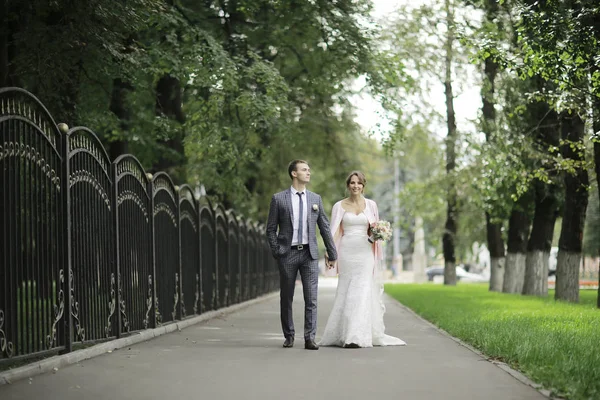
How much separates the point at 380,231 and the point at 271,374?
3.64m

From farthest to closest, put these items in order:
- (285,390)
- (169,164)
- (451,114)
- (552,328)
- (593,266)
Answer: (593,266) → (451,114) → (169,164) → (552,328) → (285,390)

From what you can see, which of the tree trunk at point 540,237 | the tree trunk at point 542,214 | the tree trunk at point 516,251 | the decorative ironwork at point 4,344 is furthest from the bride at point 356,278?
the tree trunk at point 516,251

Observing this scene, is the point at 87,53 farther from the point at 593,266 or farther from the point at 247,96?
the point at 593,266

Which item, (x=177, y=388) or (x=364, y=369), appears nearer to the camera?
(x=177, y=388)

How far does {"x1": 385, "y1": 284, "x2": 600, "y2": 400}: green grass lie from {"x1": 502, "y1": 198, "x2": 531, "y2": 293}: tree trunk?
1043cm

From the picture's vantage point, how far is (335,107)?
35375 mm

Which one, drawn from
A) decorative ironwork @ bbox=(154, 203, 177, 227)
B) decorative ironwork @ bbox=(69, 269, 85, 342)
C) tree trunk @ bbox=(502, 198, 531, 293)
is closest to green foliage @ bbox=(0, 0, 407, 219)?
decorative ironwork @ bbox=(154, 203, 177, 227)

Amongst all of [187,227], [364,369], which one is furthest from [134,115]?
[364,369]

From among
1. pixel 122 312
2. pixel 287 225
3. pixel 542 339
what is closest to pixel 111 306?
pixel 122 312

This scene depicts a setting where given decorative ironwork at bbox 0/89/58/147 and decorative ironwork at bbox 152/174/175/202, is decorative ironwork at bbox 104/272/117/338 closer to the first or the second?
decorative ironwork at bbox 0/89/58/147

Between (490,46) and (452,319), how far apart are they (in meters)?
4.67

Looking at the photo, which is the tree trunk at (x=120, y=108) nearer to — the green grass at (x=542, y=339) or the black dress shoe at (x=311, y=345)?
the green grass at (x=542, y=339)

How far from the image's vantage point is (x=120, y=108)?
24609mm

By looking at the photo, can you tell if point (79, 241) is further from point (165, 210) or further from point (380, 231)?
point (165, 210)
